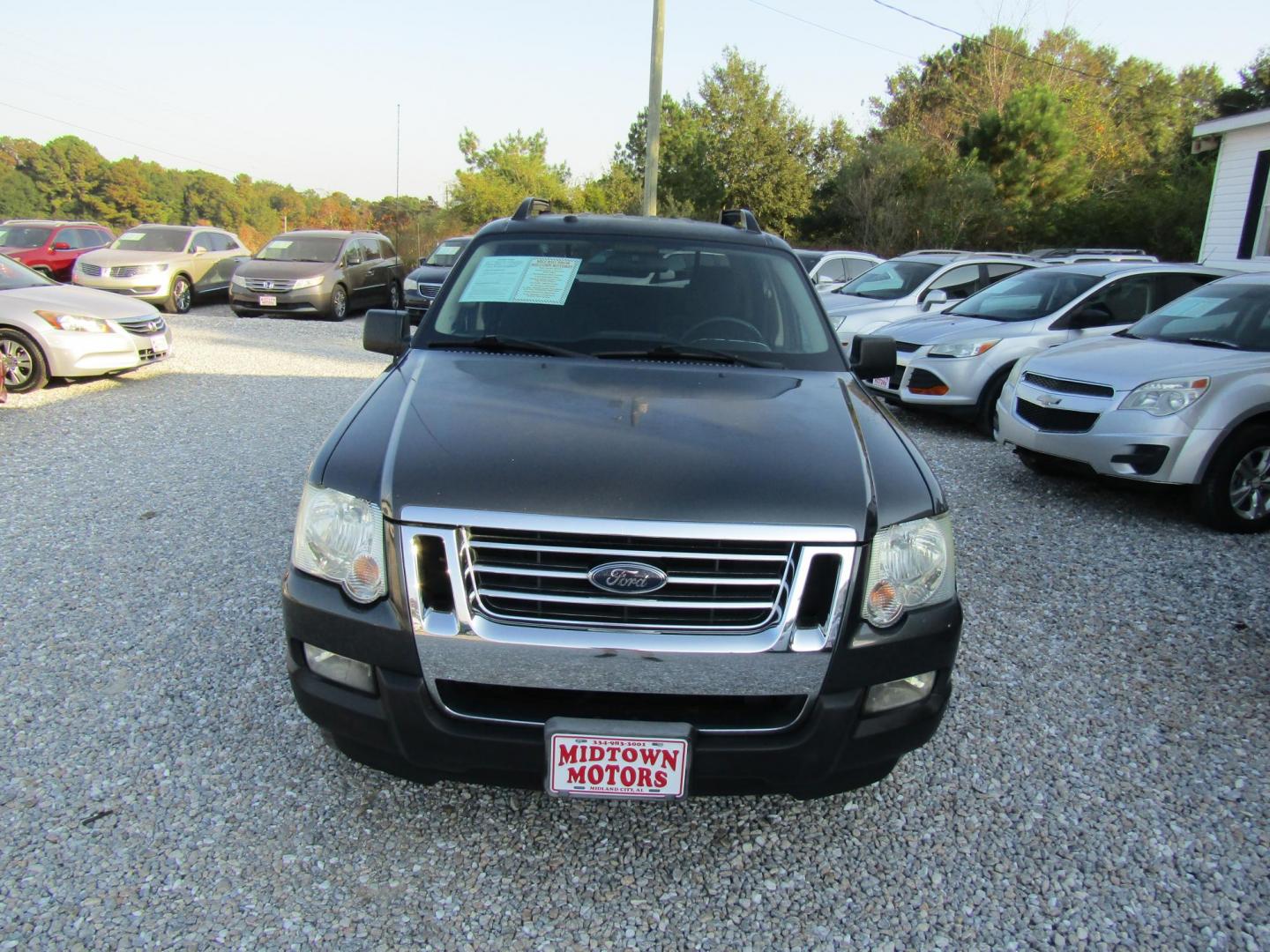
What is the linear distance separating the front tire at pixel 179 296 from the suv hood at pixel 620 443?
16.1m

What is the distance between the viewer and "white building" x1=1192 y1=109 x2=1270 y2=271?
618 inches

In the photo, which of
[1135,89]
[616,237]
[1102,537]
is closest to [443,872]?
[616,237]

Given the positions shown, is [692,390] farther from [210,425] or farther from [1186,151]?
[1186,151]

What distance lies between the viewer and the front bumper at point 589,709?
2205 millimetres

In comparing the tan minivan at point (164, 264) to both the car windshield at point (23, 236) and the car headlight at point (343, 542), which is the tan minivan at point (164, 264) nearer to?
the car windshield at point (23, 236)

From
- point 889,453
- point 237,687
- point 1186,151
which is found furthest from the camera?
point 1186,151

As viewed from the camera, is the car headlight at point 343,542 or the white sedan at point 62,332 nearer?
the car headlight at point 343,542

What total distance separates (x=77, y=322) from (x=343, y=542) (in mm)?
8442

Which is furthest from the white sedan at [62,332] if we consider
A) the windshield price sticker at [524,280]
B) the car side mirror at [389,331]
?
the windshield price sticker at [524,280]

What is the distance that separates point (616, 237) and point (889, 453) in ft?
5.74

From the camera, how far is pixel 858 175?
3023cm

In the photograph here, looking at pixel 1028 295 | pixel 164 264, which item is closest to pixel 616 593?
pixel 1028 295

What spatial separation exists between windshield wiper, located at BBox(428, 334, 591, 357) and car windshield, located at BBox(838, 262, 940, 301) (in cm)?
892

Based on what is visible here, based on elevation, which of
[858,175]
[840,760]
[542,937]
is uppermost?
[858,175]
